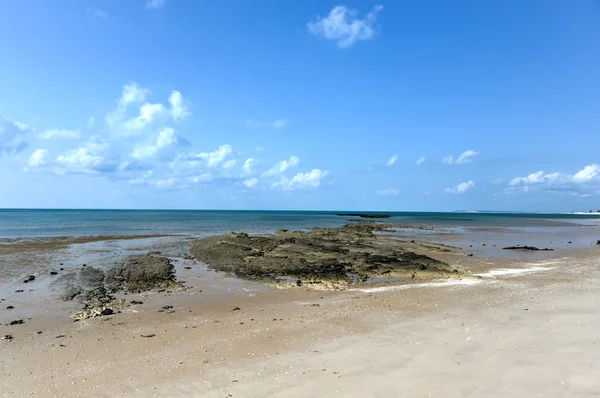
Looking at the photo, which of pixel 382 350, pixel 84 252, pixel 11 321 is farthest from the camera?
pixel 84 252

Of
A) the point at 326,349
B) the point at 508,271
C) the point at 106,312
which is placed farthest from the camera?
the point at 508,271

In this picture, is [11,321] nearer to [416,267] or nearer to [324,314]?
[324,314]

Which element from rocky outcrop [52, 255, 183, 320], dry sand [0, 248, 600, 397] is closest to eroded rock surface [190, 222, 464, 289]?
rocky outcrop [52, 255, 183, 320]

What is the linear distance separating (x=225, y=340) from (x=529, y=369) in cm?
757

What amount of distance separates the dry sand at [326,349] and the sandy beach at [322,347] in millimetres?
37

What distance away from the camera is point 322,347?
31.8ft

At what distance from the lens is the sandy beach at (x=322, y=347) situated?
762 cm

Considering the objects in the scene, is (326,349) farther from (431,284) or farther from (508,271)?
(508,271)

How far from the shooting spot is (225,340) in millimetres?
10469

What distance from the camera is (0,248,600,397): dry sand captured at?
7594 millimetres

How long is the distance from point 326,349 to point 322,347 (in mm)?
183

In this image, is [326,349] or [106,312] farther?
[106,312]

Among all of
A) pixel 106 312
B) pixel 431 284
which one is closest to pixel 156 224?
pixel 106 312

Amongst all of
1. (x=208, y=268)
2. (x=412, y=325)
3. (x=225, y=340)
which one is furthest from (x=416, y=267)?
(x=225, y=340)
